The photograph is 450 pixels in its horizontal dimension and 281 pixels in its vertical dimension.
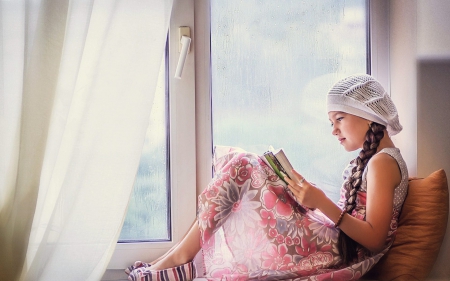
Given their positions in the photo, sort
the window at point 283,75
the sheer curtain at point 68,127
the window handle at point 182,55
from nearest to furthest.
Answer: the sheer curtain at point 68,127 < the window handle at point 182,55 < the window at point 283,75

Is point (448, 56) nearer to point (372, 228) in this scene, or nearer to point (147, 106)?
point (372, 228)

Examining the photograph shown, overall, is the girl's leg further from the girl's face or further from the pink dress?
the girl's face

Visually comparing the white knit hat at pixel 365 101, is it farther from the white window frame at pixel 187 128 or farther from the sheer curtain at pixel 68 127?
the sheer curtain at pixel 68 127

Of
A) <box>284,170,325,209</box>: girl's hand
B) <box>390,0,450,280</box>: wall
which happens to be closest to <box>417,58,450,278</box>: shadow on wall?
<box>390,0,450,280</box>: wall

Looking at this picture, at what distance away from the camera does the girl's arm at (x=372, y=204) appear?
5.22 feet

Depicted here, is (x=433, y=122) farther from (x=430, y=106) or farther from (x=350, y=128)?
(x=350, y=128)

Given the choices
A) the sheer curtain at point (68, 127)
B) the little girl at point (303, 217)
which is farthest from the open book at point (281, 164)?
the sheer curtain at point (68, 127)

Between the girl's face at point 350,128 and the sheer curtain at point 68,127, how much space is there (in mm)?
643

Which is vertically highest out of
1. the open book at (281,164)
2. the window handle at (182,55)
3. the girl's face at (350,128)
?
the window handle at (182,55)

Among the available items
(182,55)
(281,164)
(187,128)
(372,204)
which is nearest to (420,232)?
(372,204)

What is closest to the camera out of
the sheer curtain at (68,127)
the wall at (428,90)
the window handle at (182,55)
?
the sheer curtain at (68,127)

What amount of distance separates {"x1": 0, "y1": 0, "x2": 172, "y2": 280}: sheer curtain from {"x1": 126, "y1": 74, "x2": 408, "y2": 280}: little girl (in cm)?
27

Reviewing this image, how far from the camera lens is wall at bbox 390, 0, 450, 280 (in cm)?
172

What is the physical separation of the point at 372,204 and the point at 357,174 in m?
0.16
